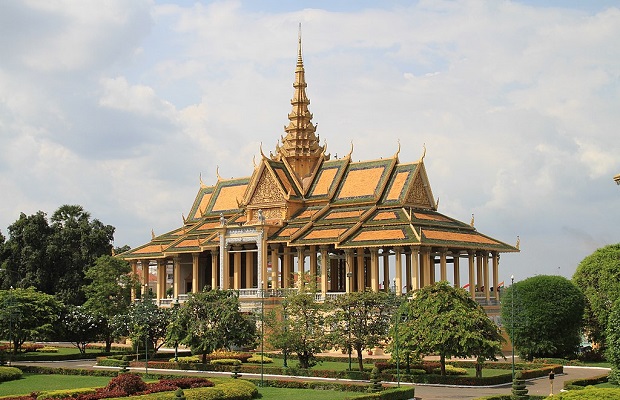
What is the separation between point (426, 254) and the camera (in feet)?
172

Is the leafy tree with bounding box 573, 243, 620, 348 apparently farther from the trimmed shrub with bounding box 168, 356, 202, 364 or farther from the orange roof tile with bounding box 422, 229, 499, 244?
the trimmed shrub with bounding box 168, 356, 202, 364

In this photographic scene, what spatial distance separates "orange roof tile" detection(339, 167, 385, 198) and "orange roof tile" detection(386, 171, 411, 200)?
1193 mm

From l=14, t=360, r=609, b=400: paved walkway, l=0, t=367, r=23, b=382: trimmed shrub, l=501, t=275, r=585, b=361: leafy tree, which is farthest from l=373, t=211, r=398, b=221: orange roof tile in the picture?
l=0, t=367, r=23, b=382: trimmed shrub

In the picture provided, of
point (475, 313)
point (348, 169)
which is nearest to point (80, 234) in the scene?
point (348, 169)

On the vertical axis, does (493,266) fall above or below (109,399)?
above

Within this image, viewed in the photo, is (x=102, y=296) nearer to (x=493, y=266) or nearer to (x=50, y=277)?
(x=50, y=277)

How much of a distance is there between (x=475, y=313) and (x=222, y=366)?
513 inches

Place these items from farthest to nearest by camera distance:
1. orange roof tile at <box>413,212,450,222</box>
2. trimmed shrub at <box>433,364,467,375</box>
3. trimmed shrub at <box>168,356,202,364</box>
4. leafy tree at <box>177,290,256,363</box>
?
orange roof tile at <box>413,212,450,222</box> < trimmed shrub at <box>168,356,202,364</box> < leafy tree at <box>177,290,256,363</box> < trimmed shrub at <box>433,364,467,375</box>

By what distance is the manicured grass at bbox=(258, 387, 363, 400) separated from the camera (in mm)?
32625

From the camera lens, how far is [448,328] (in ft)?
120

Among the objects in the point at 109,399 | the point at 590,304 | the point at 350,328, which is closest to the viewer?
the point at 109,399

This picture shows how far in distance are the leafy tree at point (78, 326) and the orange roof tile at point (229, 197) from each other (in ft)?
49.9

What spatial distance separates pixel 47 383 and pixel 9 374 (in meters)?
2.66

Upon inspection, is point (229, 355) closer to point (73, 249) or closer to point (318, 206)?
point (318, 206)
